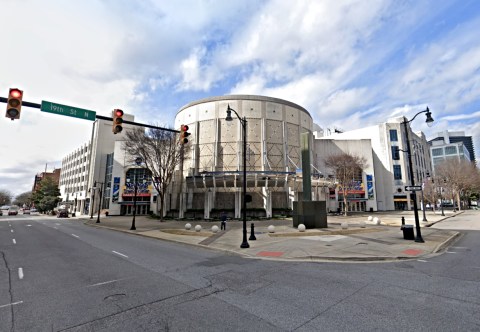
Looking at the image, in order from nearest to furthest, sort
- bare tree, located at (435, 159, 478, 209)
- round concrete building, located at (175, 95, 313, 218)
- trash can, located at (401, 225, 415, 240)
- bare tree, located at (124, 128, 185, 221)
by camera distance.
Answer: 1. trash can, located at (401, 225, 415, 240)
2. bare tree, located at (124, 128, 185, 221)
3. round concrete building, located at (175, 95, 313, 218)
4. bare tree, located at (435, 159, 478, 209)

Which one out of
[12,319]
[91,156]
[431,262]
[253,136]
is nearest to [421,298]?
[431,262]

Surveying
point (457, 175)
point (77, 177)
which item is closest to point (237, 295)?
point (457, 175)

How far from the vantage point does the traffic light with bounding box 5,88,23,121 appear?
335 inches

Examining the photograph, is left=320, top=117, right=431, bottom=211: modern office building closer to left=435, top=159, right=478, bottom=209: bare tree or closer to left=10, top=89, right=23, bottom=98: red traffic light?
left=435, top=159, right=478, bottom=209: bare tree

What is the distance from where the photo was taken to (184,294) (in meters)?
6.40

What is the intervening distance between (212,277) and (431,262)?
880 centimetres

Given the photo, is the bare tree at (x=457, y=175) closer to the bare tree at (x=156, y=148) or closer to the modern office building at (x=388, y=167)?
the modern office building at (x=388, y=167)

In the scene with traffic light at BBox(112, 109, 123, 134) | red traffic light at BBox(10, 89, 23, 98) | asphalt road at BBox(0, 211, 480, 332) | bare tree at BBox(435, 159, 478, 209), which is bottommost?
asphalt road at BBox(0, 211, 480, 332)

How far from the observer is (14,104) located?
8.56m

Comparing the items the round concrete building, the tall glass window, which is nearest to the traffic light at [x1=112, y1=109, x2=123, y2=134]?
the round concrete building

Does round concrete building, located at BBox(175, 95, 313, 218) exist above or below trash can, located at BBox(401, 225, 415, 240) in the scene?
above

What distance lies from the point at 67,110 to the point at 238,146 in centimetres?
3697

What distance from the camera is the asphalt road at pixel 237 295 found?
189 inches

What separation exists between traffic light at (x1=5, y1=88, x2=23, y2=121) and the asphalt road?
212 inches
